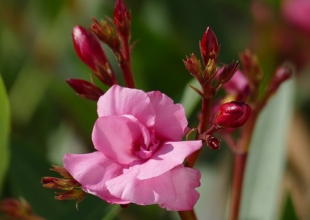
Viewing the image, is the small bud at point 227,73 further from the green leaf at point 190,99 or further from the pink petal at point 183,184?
the green leaf at point 190,99

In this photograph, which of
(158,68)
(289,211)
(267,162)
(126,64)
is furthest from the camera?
(158,68)

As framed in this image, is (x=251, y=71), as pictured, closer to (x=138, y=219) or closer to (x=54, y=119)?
(x=138, y=219)

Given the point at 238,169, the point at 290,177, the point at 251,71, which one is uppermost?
the point at 251,71

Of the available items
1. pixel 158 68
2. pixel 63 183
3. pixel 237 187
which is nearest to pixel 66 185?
pixel 63 183

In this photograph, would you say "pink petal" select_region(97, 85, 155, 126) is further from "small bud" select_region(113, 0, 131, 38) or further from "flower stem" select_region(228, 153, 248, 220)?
"flower stem" select_region(228, 153, 248, 220)

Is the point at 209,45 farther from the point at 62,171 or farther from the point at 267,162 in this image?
the point at 267,162

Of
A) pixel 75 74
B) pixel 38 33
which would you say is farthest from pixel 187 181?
pixel 38 33

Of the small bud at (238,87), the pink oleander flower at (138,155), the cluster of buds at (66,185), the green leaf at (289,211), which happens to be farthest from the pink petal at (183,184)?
the green leaf at (289,211)

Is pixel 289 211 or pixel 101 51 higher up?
pixel 101 51
